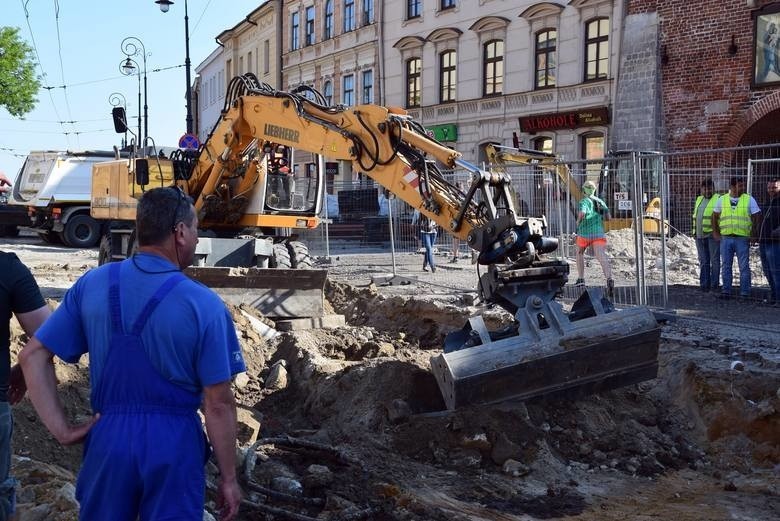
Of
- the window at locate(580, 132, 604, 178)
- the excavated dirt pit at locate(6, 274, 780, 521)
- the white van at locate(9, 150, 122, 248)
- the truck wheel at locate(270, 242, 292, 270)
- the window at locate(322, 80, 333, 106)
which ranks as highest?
the window at locate(322, 80, 333, 106)

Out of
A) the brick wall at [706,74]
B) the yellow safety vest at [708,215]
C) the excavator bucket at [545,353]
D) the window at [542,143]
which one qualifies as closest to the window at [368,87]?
the window at [542,143]

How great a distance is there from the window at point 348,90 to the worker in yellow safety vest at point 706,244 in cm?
2452

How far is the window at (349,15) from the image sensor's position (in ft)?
119

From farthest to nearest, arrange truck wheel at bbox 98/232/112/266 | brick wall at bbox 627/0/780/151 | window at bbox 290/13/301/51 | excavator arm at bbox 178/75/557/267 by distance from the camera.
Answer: window at bbox 290/13/301/51 → brick wall at bbox 627/0/780/151 → truck wheel at bbox 98/232/112/266 → excavator arm at bbox 178/75/557/267

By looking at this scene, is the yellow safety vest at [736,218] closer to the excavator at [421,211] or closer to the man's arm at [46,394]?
the excavator at [421,211]

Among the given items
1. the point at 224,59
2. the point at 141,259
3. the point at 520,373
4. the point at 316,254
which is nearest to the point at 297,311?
the point at 520,373

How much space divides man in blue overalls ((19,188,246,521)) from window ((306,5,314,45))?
125 ft

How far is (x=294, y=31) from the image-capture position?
1629 inches

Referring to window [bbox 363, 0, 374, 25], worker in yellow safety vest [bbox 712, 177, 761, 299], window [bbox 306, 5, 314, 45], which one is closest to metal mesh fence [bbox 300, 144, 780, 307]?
worker in yellow safety vest [bbox 712, 177, 761, 299]

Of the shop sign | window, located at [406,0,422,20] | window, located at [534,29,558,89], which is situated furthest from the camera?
window, located at [406,0,422,20]

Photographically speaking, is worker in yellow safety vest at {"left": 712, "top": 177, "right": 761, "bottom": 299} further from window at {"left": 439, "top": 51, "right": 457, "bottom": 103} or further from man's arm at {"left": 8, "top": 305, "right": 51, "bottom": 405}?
window at {"left": 439, "top": 51, "right": 457, "bottom": 103}

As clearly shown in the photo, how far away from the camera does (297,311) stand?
10742mm

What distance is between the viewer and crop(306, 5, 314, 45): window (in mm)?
39625

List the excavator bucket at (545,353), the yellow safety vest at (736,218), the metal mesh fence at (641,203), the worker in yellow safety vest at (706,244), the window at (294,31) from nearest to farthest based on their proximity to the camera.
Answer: the excavator bucket at (545,353) → the metal mesh fence at (641,203) → the yellow safety vest at (736,218) → the worker in yellow safety vest at (706,244) → the window at (294,31)
